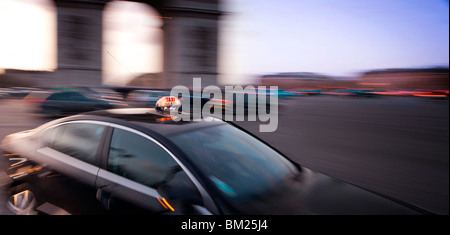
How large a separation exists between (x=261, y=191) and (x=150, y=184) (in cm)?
83

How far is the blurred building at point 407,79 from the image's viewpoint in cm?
3725

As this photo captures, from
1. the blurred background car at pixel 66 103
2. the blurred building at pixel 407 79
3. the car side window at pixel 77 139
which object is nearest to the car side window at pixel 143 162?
the car side window at pixel 77 139

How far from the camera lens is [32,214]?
2652mm

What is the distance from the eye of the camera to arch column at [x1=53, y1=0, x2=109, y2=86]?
24.0 meters

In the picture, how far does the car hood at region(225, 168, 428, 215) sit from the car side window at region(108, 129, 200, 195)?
51 cm

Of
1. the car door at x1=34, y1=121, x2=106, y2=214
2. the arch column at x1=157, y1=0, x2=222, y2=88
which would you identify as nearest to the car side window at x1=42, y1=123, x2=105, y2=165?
the car door at x1=34, y1=121, x2=106, y2=214

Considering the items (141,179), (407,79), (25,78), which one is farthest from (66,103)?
(407,79)

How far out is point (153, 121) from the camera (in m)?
2.66

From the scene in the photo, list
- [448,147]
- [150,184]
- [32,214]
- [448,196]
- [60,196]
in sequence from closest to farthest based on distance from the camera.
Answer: [150,184]
[60,196]
[32,214]
[448,196]
[448,147]

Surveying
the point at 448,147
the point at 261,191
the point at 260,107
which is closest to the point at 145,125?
the point at 261,191

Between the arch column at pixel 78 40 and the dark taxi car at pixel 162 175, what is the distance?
2404cm

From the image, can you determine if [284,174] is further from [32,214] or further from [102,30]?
[102,30]

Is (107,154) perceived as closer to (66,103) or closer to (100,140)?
(100,140)

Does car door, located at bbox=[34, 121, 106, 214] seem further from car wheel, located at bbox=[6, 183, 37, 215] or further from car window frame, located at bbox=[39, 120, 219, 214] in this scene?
car wheel, located at bbox=[6, 183, 37, 215]
